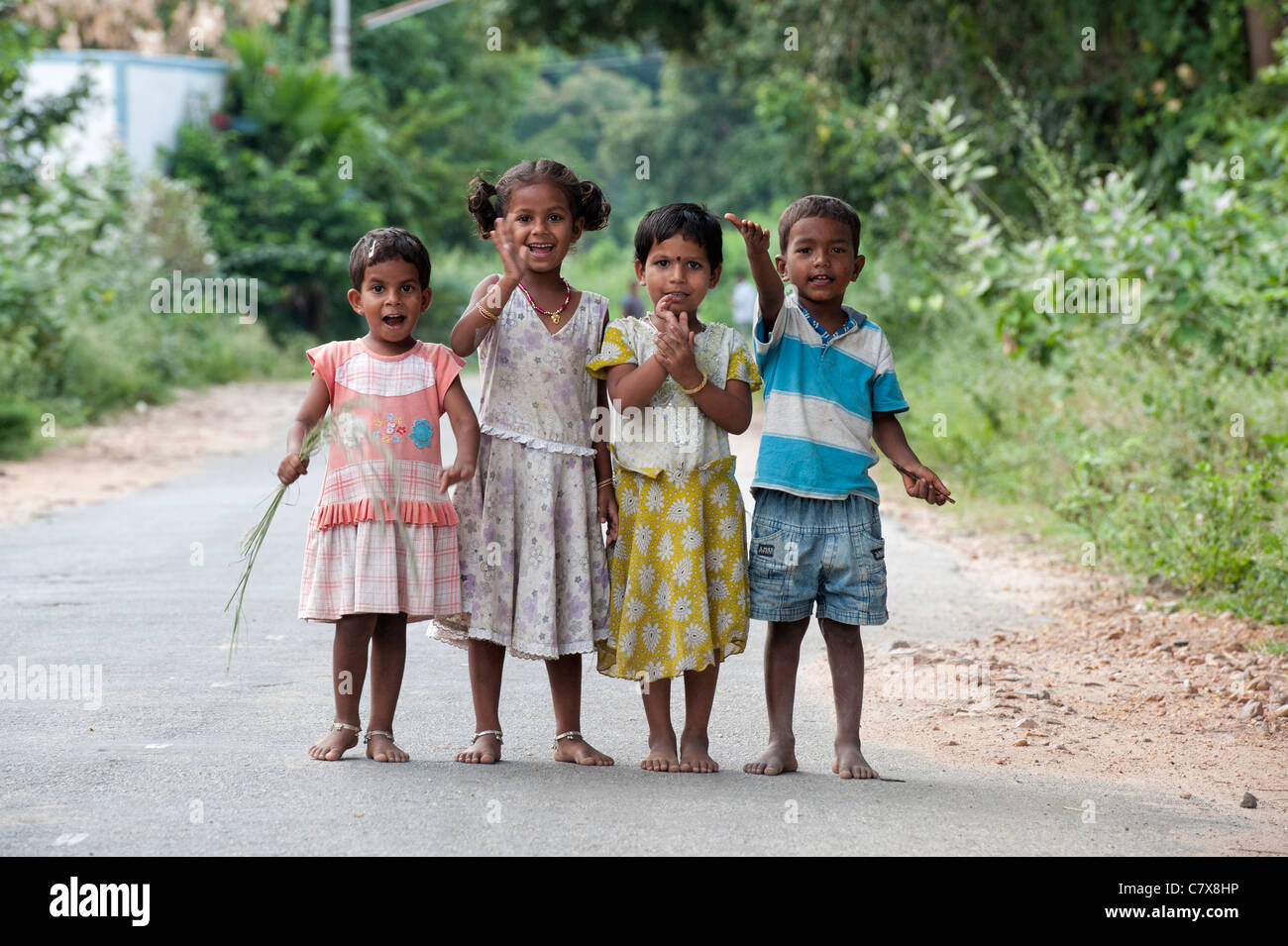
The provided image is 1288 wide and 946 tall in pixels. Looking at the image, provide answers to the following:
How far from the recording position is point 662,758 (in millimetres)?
4359

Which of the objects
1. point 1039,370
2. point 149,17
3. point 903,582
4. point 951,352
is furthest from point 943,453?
point 149,17

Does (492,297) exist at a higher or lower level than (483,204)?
lower

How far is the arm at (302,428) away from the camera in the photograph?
169 inches

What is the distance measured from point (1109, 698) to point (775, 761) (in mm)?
1629

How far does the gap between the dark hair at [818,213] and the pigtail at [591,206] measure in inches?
21.0

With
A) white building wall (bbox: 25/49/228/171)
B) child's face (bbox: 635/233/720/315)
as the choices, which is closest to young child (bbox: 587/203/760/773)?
child's face (bbox: 635/233/720/315)

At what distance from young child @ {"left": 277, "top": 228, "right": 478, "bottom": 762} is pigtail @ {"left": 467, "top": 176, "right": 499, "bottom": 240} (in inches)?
8.1

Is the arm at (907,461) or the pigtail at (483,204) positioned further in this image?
the pigtail at (483,204)

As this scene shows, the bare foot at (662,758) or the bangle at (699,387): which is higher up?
the bangle at (699,387)
